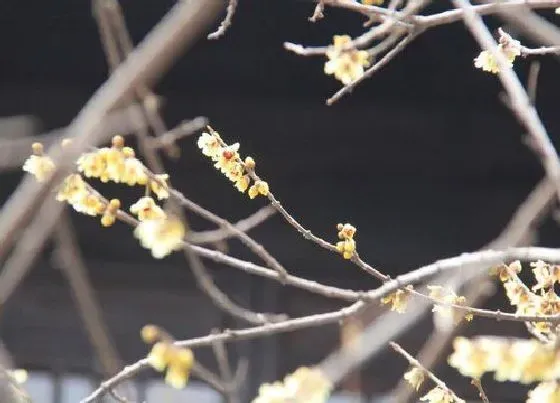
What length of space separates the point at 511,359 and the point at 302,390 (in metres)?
0.16

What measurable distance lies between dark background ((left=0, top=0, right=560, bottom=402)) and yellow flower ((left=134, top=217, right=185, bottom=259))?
1610 millimetres

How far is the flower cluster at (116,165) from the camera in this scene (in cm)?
91

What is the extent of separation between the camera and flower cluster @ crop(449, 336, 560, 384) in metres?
0.62

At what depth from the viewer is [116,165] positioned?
91 cm

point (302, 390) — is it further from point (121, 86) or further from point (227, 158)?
point (227, 158)

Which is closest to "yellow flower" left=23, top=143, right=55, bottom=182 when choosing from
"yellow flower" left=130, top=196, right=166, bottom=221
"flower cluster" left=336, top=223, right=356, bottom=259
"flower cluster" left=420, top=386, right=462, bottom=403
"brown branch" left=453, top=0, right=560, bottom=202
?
"yellow flower" left=130, top=196, right=166, bottom=221

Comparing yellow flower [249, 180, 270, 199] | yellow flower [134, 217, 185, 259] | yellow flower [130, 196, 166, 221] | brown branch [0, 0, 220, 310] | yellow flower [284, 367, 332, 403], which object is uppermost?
yellow flower [249, 180, 270, 199]

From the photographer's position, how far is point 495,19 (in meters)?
2.12

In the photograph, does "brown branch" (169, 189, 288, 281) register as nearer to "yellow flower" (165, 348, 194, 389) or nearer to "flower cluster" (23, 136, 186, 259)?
"flower cluster" (23, 136, 186, 259)

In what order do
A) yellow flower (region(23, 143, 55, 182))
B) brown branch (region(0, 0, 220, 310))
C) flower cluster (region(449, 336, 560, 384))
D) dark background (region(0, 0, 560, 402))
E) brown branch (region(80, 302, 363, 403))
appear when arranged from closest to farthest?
brown branch (region(0, 0, 220, 310)) → flower cluster (region(449, 336, 560, 384)) → brown branch (region(80, 302, 363, 403)) → yellow flower (region(23, 143, 55, 182)) → dark background (region(0, 0, 560, 402))

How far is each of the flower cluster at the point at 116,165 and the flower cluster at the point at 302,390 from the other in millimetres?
298

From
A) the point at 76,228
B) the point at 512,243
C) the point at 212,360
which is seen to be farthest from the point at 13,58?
the point at 512,243

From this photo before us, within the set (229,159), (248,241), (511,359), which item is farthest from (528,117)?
(229,159)

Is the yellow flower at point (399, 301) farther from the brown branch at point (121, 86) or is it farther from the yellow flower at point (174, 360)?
the brown branch at point (121, 86)
